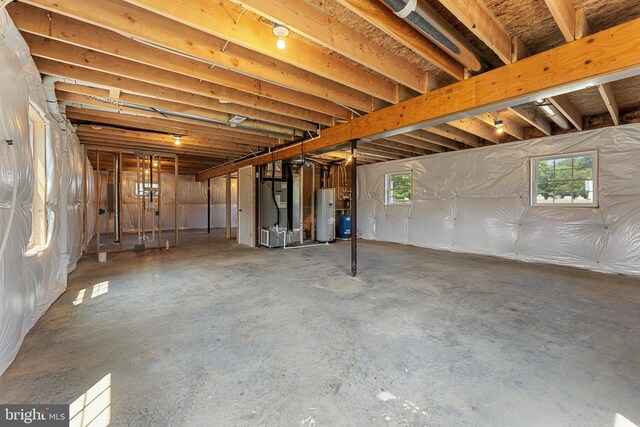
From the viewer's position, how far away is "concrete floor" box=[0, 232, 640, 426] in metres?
1.43

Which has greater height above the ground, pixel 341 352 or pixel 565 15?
pixel 565 15

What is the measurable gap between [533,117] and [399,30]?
134 inches

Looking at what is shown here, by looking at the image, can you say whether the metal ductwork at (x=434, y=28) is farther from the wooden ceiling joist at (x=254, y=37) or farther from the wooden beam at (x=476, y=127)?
the wooden beam at (x=476, y=127)

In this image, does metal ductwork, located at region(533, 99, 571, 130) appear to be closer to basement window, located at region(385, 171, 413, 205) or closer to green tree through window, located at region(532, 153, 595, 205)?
green tree through window, located at region(532, 153, 595, 205)

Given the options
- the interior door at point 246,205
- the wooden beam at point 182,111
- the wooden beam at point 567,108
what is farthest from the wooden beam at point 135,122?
the wooden beam at point 567,108

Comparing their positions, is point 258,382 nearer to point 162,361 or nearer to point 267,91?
point 162,361

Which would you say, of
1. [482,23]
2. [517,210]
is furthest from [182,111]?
[517,210]

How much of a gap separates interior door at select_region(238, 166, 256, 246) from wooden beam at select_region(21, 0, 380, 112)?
4085 mm

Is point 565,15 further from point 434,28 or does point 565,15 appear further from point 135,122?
point 135,122

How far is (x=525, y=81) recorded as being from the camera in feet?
7.63

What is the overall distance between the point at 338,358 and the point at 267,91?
289 centimetres

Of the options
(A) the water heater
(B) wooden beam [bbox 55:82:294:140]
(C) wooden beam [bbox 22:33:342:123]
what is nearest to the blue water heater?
(A) the water heater

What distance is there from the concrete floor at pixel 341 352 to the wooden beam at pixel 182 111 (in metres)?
2.38

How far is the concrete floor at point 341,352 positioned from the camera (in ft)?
4.69
